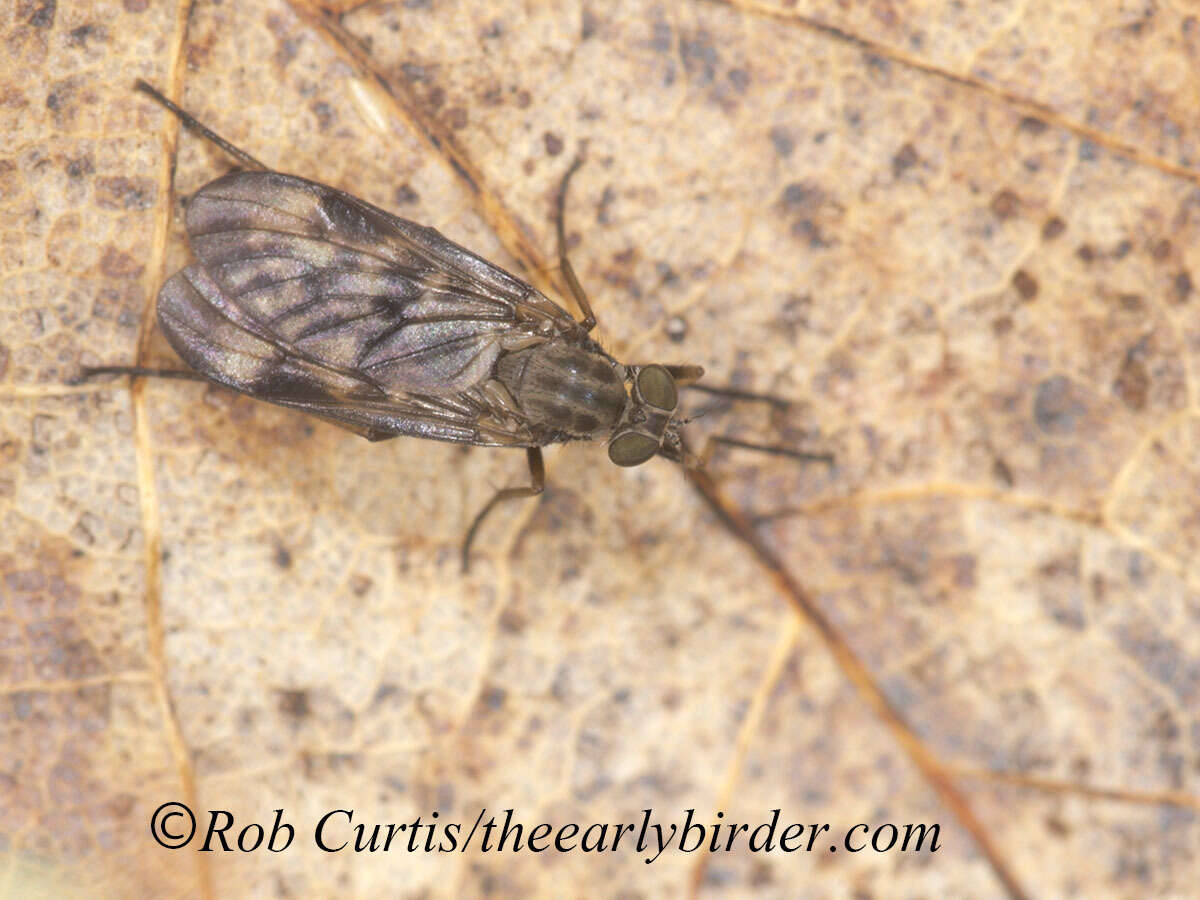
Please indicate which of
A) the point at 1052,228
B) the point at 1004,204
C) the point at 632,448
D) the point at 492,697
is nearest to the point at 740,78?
the point at 1004,204

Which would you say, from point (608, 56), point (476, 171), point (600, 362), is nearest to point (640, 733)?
Answer: point (600, 362)

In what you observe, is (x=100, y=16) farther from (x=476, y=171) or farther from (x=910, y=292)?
(x=910, y=292)

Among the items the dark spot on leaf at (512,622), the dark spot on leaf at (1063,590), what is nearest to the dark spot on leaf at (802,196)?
the dark spot on leaf at (1063,590)

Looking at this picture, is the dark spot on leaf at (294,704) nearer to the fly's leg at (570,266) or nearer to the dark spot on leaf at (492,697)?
the dark spot on leaf at (492,697)

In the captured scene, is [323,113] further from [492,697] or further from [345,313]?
[492,697]

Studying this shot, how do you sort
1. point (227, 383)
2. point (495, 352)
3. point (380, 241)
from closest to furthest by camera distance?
point (227, 383), point (380, 241), point (495, 352)
